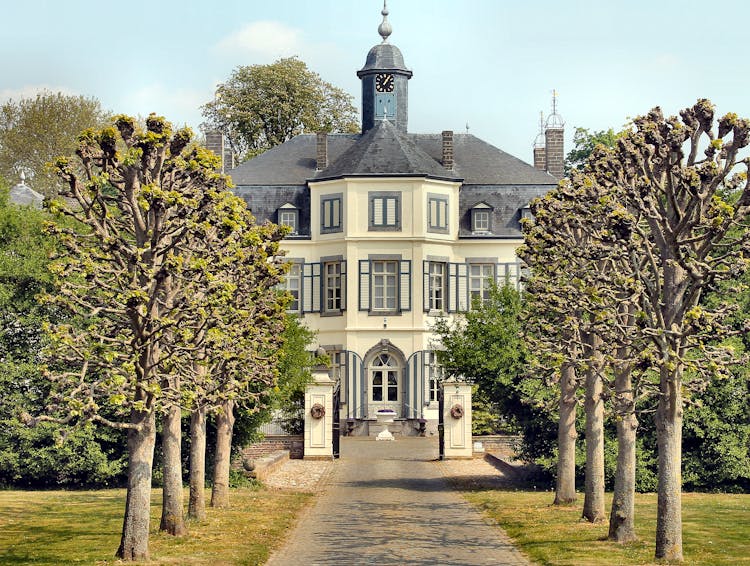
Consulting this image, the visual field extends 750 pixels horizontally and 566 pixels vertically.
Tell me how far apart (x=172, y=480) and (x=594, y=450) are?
7.90m

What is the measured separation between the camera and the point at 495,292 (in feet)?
118

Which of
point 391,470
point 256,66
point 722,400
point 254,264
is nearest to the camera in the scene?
point 254,264

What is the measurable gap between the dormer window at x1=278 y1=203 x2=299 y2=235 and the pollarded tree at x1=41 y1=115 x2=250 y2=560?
39.2 m

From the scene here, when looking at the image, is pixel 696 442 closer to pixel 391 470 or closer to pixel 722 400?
pixel 722 400

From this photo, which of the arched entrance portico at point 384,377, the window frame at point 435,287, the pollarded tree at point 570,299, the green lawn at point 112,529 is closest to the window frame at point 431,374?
the arched entrance portico at point 384,377

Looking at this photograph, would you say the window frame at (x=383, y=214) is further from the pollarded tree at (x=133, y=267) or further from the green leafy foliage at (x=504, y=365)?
the pollarded tree at (x=133, y=267)

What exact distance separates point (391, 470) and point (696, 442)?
9.43 metres

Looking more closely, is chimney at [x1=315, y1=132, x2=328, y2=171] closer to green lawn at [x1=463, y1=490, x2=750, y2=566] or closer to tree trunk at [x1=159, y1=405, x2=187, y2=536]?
green lawn at [x1=463, y1=490, x2=750, y2=566]

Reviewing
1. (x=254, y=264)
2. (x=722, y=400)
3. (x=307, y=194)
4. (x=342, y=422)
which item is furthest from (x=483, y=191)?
(x=254, y=264)

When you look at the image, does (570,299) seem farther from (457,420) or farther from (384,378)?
(384,378)

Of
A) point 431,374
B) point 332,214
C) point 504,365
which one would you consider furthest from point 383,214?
point 504,365

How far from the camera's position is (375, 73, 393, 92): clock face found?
206 ft

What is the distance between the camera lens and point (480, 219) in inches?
2357

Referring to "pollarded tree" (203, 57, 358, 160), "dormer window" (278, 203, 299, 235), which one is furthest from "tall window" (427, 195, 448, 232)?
"pollarded tree" (203, 57, 358, 160)
